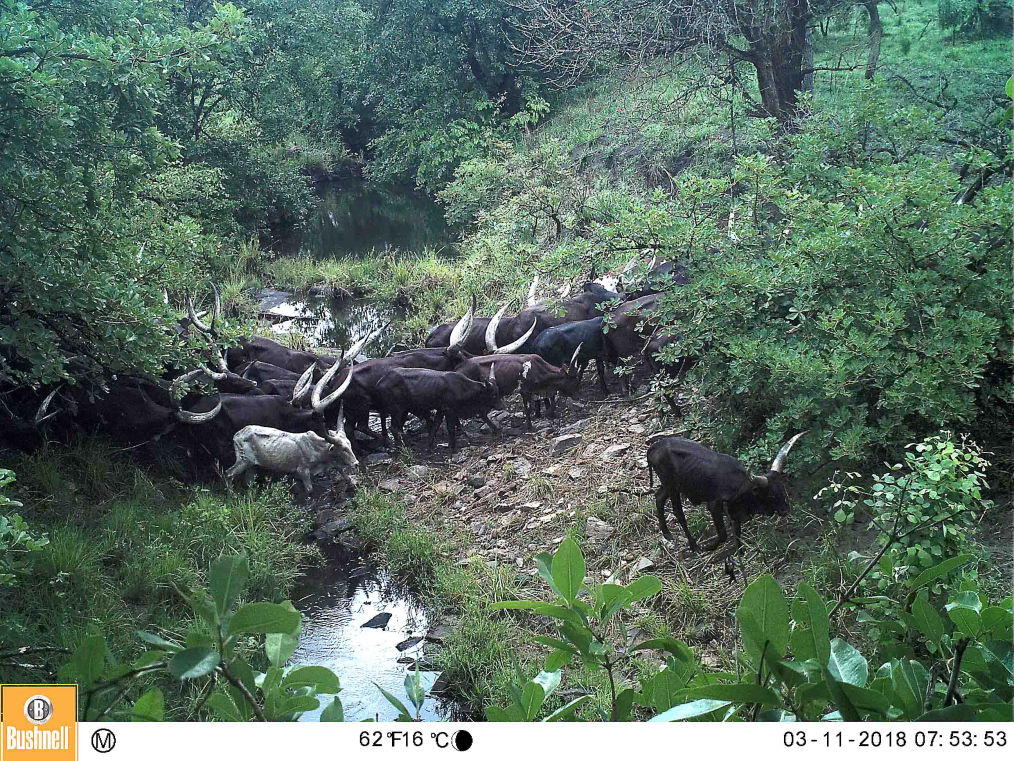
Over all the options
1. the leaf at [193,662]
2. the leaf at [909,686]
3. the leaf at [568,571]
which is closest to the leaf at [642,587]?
the leaf at [568,571]

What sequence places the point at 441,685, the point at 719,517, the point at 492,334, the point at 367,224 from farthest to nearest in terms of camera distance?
1. the point at 367,224
2. the point at 492,334
3. the point at 719,517
4. the point at 441,685

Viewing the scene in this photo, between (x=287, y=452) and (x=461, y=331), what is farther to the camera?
(x=461, y=331)

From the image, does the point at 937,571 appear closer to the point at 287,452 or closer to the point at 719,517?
the point at 719,517

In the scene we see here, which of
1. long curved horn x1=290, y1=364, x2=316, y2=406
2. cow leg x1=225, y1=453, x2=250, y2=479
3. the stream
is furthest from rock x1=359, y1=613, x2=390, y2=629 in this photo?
long curved horn x1=290, y1=364, x2=316, y2=406

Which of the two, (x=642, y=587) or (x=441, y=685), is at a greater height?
(x=642, y=587)

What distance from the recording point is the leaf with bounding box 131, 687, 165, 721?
118 cm

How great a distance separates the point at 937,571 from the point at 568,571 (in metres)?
0.56

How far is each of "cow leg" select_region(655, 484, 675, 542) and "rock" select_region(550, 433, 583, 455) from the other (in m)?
1.93

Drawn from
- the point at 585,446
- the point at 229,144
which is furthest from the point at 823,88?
the point at 229,144

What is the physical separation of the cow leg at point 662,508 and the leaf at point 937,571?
170 inches

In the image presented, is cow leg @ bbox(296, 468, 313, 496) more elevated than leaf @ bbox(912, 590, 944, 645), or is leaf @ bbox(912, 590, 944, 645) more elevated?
leaf @ bbox(912, 590, 944, 645)

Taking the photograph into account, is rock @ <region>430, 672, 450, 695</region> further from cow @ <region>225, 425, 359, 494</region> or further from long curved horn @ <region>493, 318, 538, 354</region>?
long curved horn @ <region>493, 318, 538, 354</region>

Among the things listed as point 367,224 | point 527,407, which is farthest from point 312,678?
point 367,224

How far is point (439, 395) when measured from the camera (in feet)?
27.6
